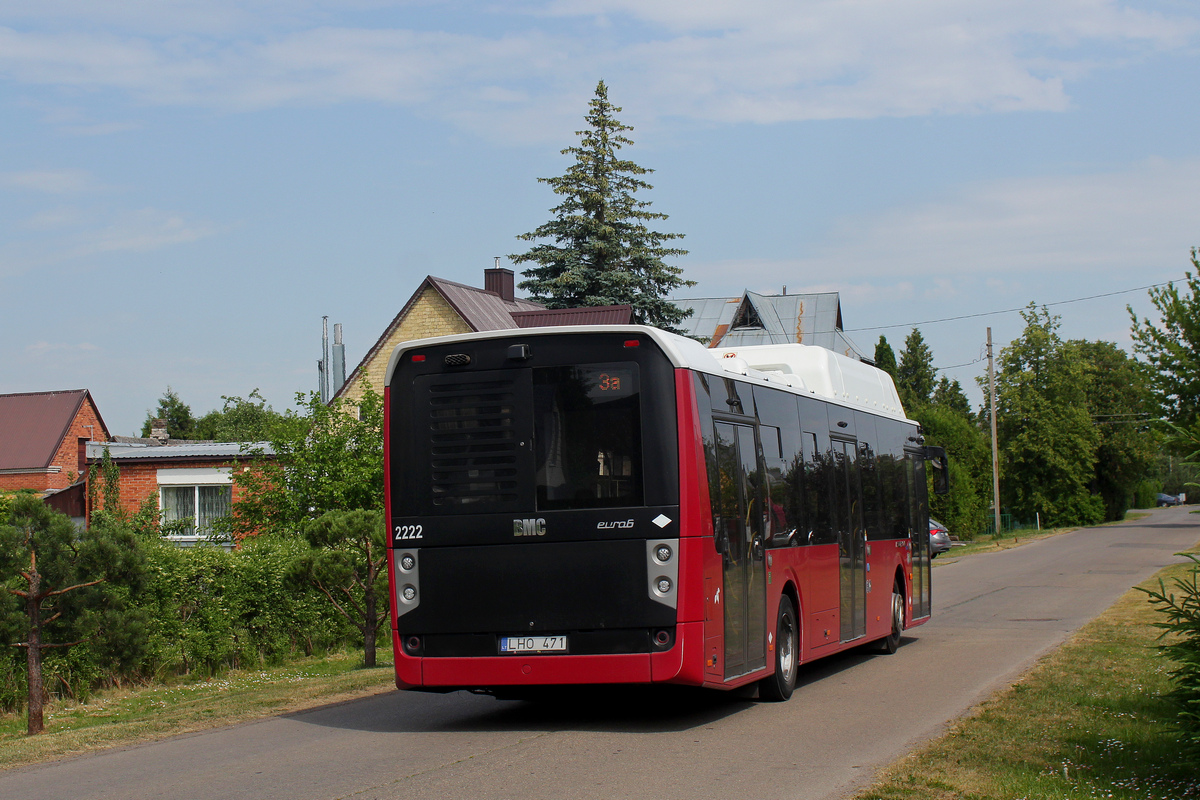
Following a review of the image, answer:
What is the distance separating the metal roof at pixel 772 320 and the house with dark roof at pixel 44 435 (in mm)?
38379

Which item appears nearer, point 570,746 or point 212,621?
point 570,746

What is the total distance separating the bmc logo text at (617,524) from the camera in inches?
352

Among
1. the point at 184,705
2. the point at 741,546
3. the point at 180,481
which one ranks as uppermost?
the point at 180,481

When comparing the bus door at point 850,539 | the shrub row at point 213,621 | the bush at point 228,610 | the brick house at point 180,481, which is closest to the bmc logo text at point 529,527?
the bus door at point 850,539

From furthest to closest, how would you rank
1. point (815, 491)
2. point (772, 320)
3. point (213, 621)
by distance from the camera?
point (772, 320)
point (213, 621)
point (815, 491)

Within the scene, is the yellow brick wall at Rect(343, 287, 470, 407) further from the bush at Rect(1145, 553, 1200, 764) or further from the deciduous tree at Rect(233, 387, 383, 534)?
the bush at Rect(1145, 553, 1200, 764)

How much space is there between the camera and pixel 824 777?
7465 millimetres

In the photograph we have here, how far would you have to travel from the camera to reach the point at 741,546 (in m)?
9.91

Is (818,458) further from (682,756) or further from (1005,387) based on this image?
(1005,387)

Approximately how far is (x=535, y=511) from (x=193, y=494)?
2719 cm

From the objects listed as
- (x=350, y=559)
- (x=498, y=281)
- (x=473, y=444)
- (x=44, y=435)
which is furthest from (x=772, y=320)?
(x=473, y=444)

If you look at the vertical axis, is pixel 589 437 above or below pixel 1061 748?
above

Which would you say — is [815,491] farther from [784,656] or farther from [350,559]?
[350,559]

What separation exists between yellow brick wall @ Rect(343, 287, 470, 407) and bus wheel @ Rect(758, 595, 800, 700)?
31236 millimetres
